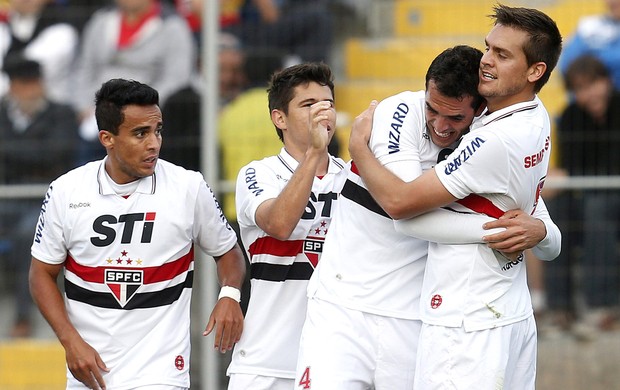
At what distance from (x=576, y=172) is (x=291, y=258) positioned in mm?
3291

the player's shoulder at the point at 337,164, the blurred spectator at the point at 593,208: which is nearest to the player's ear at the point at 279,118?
the player's shoulder at the point at 337,164

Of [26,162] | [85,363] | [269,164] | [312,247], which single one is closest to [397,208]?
[312,247]

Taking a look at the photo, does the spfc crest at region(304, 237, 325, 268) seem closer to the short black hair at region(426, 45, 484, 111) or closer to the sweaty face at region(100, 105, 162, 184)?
the sweaty face at region(100, 105, 162, 184)

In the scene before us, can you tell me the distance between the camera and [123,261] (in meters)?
5.12

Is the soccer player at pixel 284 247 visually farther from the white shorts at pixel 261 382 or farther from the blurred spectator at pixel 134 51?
the blurred spectator at pixel 134 51

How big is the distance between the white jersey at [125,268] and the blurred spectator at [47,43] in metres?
3.46

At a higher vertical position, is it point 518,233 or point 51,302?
point 518,233

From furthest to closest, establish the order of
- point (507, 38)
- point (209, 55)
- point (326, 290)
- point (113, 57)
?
point (113, 57)
point (209, 55)
point (326, 290)
point (507, 38)

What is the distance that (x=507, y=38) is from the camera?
14.9 ft

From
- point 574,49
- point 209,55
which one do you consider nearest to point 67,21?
point 209,55

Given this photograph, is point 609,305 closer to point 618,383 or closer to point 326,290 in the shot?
point 618,383

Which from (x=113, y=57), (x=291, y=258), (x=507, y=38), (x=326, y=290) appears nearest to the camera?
(x=507, y=38)

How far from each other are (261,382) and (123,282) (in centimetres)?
79

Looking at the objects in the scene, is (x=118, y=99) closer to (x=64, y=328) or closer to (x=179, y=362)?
(x=64, y=328)
